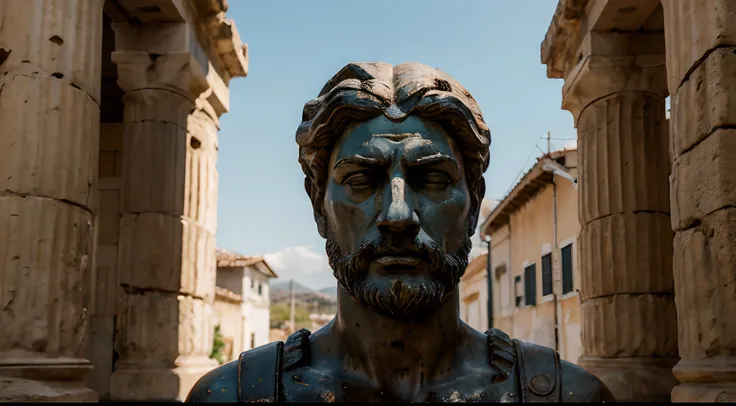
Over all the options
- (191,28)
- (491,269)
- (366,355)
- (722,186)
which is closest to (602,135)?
(722,186)

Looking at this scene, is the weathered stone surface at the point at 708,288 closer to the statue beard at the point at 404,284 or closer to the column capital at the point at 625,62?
the column capital at the point at 625,62

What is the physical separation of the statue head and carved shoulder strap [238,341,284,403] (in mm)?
268

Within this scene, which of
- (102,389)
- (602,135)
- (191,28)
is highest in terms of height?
(191,28)

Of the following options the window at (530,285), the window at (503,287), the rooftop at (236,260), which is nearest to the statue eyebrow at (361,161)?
the window at (530,285)

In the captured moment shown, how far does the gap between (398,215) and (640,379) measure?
636 cm

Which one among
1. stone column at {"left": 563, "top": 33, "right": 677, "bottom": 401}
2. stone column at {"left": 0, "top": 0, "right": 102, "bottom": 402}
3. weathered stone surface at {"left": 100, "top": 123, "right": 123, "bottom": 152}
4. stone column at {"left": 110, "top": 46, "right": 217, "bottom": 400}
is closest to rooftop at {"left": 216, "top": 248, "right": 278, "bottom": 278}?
weathered stone surface at {"left": 100, "top": 123, "right": 123, "bottom": 152}

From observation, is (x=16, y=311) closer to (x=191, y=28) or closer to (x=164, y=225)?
(x=164, y=225)

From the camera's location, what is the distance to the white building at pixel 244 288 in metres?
23.5

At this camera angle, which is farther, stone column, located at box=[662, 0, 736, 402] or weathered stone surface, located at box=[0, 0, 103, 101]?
weathered stone surface, located at box=[0, 0, 103, 101]

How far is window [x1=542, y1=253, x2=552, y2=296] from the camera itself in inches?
618

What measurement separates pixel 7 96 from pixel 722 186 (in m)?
4.51

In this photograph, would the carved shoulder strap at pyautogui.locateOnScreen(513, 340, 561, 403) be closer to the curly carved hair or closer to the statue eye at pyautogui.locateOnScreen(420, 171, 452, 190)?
the curly carved hair

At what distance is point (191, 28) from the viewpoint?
360 inches

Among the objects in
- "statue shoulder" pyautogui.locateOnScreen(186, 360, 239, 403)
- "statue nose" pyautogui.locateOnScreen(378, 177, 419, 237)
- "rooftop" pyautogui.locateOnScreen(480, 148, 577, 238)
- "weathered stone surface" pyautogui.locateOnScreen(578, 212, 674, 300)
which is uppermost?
"rooftop" pyautogui.locateOnScreen(480, 148, 577, 238)
